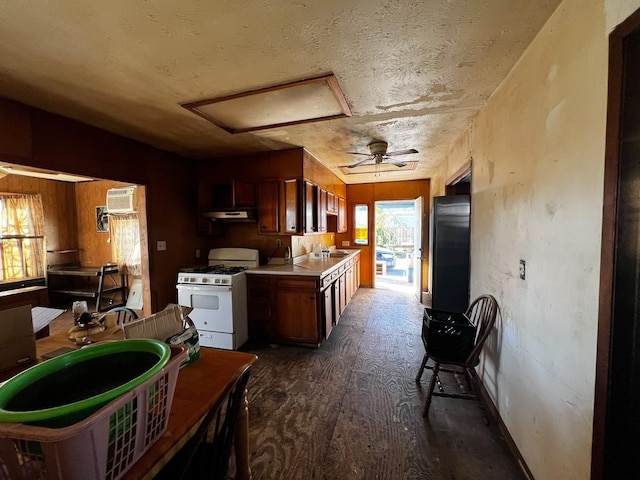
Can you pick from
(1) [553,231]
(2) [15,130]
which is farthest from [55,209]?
(1) [553,231]

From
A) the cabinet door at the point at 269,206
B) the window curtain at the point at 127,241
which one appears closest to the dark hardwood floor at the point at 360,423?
the cabinet door at the point at 269,206

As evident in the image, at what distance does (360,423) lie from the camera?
1793 millimetres

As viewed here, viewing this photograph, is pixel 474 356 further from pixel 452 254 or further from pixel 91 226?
pixel 91 226

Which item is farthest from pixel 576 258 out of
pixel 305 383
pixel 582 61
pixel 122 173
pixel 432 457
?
pixel 122 173

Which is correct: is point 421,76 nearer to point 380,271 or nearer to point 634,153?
point 634,153

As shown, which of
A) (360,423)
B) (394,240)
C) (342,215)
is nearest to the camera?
(360,423)

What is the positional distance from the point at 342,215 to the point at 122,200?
3.95 meters

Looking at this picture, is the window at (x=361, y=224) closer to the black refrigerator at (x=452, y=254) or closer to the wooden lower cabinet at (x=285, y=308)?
the black refrigerator at (x=452, y=254)

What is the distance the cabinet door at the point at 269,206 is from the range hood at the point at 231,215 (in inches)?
5.1

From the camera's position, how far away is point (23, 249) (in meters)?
4.28

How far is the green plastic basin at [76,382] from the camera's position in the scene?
55 centimetres

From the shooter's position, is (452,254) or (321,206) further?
(321,206)

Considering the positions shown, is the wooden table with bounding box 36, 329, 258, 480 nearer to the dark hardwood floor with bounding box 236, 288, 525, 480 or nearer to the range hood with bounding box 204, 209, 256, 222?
the dark hardwood floor with bounding box 236, 288, 525, 480

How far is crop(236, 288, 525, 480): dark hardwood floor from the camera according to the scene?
1.46 metres
